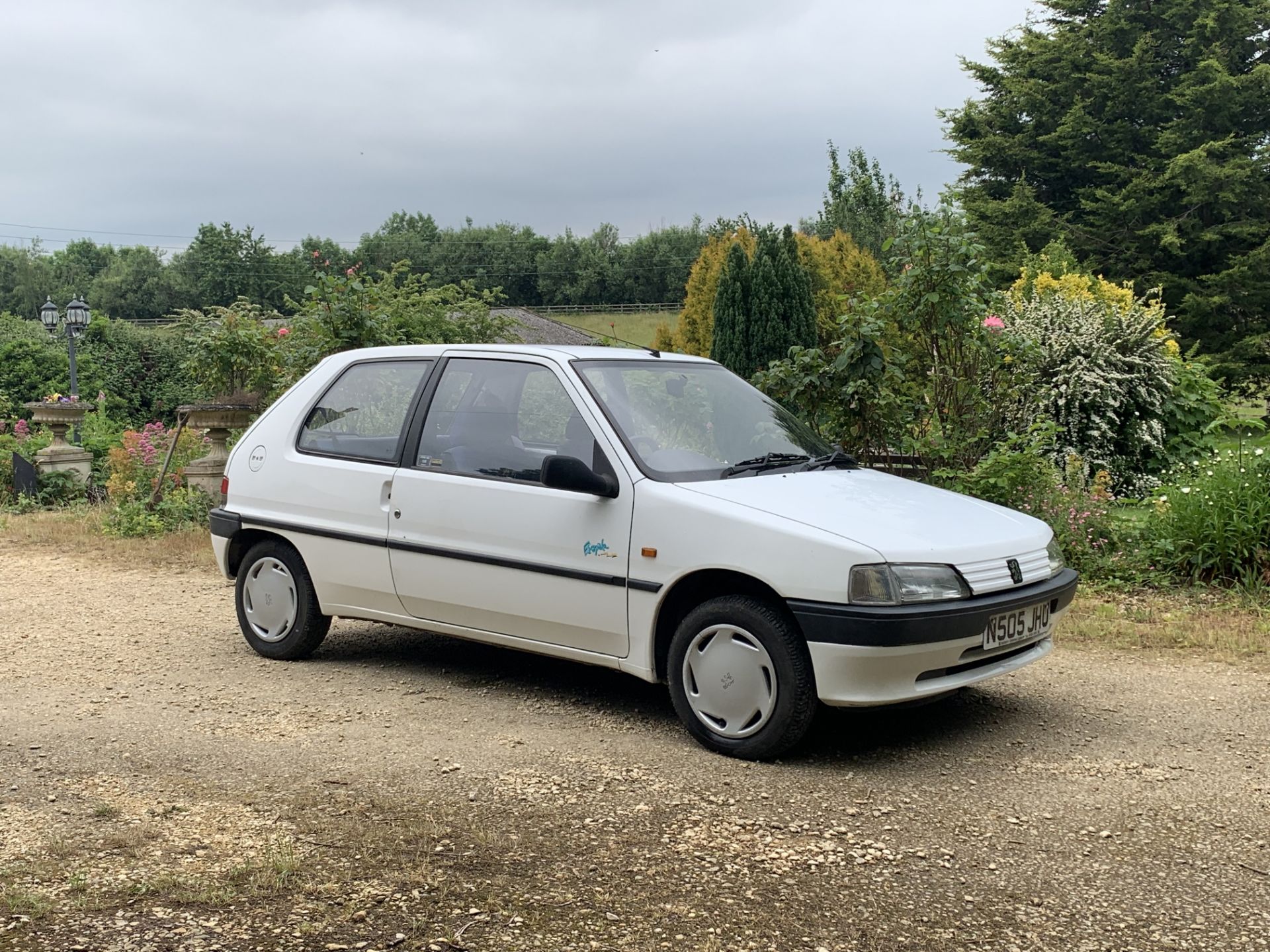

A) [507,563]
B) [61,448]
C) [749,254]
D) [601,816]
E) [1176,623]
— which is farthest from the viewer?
[749,254]

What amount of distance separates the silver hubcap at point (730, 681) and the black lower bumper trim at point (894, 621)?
0.25m

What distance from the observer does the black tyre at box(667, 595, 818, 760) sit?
428 cm

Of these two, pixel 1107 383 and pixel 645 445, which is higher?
pixel 1107 383

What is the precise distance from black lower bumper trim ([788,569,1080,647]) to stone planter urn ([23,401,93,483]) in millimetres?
13621

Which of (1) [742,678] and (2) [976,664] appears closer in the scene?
(1) [742,678]

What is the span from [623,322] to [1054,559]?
58.8 meters

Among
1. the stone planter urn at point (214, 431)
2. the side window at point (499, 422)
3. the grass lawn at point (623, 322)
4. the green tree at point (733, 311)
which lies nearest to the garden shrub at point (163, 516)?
the stone planter urn at point (214, 431)

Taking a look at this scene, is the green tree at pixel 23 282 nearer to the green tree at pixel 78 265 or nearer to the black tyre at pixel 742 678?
the green tree at pixel 78 265

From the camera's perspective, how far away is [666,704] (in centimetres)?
536

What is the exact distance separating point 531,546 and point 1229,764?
116 inches

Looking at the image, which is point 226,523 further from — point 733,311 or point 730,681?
point 733,311

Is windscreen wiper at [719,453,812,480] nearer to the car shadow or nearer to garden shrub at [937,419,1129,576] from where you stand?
the car shadow

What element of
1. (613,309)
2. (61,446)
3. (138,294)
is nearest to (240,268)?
(138,294)

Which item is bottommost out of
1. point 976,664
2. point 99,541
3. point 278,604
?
point 99,541
